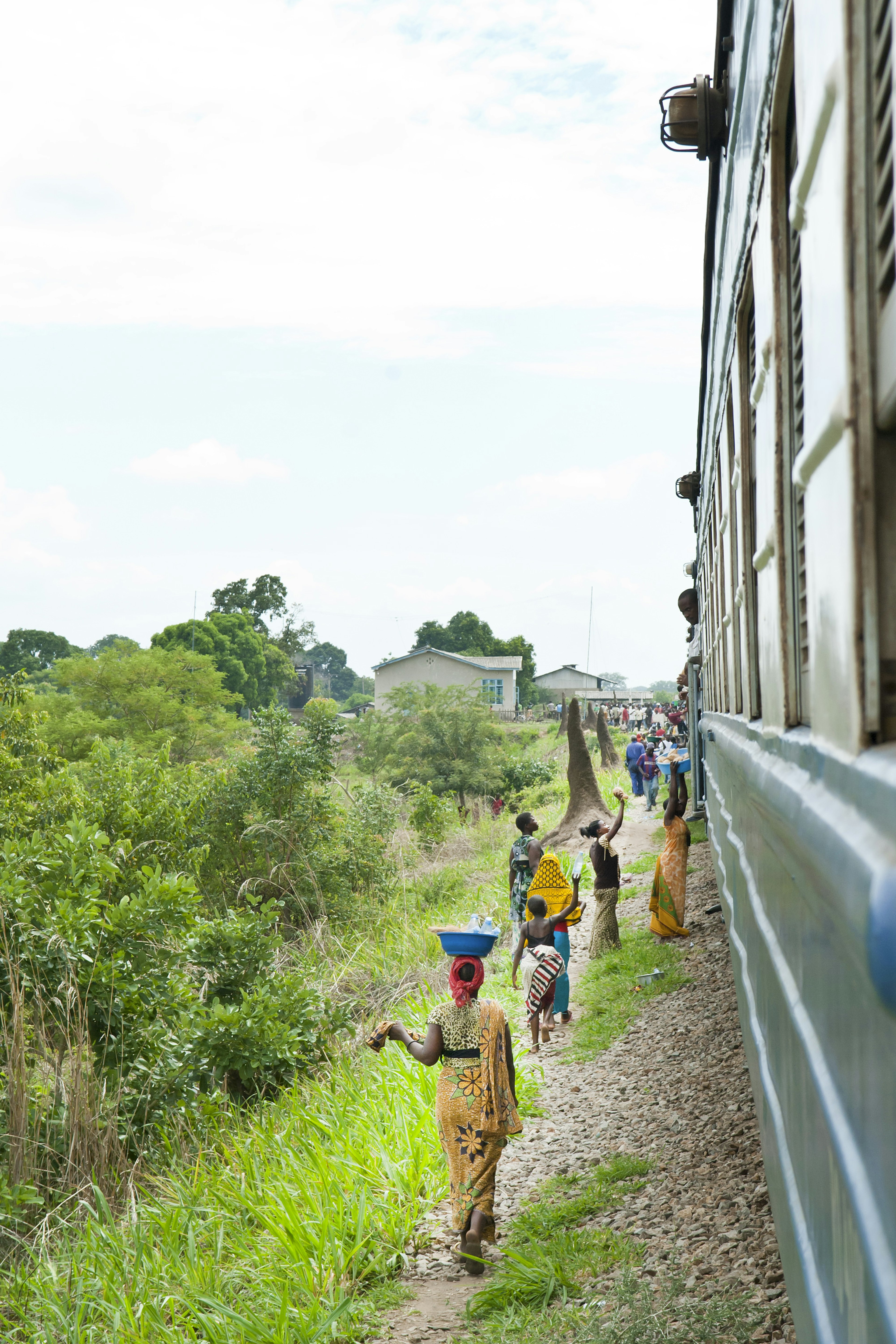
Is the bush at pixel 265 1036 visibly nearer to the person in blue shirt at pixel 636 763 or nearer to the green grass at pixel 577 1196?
the green grass at pixel 577 1196

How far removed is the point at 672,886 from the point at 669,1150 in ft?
15.3

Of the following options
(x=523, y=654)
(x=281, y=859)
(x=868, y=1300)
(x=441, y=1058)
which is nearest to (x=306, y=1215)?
(x=441, y=1058)

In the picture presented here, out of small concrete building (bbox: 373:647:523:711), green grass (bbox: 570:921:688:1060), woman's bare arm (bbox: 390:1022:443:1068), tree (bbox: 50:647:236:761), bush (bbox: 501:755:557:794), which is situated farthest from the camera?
small concrete building (bbox: 373:647:523:711)

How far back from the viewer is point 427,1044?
16.0 ft

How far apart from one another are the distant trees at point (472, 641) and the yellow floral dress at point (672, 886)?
84.8 meters

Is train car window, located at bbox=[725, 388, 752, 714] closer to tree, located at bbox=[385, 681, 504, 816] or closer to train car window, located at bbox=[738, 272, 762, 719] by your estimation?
train car window, located at bbox=[738, 272, 762, 719]

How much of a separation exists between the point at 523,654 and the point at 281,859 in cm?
8216

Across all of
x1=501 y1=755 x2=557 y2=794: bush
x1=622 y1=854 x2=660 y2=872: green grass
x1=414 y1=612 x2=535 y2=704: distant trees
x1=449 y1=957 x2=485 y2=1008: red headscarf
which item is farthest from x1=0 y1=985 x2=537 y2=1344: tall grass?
x1=414 y1=612 x2=535 y2=704: distant trees

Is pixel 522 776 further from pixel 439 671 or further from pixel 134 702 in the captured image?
pixel 439 671

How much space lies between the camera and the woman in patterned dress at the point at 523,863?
920 centimetres

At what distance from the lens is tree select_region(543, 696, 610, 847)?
19.7m

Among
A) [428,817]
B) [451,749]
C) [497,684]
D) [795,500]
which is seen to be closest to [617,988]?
[795,500]

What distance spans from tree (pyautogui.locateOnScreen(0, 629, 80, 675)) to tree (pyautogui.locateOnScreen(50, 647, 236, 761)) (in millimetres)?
38522

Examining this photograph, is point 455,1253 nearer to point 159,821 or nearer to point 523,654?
point 159,821
